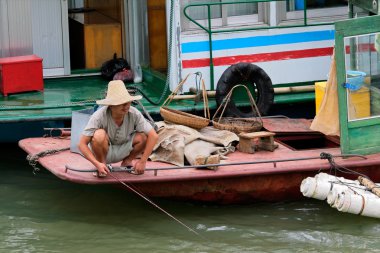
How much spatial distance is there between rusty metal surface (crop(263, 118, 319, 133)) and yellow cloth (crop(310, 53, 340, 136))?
50 cm

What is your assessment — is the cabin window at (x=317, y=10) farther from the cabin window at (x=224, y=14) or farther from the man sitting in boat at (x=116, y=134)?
the man sitting in boat at (x=116, y=134)

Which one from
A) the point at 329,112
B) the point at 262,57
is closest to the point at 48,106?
the point at 262,57

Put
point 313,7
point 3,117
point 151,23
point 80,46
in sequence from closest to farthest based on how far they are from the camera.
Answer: point 3,117
point 313,7
point 151,23
point 80,46

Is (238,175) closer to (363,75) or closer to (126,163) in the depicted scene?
(126,163)

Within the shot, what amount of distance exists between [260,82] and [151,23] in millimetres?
1940

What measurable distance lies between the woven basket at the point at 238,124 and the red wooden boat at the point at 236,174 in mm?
366

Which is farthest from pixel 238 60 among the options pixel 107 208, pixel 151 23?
pixel 107 208

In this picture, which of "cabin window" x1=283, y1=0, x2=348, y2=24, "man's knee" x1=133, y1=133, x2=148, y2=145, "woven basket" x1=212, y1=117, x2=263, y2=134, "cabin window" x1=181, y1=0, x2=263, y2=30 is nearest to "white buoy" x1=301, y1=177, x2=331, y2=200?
"woven basket" x1=212, y1=117, x2=263, y2=134

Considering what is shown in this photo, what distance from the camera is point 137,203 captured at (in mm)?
9430

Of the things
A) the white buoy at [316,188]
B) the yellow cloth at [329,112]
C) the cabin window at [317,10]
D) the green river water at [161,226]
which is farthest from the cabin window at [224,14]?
the white buoy at [316,188]

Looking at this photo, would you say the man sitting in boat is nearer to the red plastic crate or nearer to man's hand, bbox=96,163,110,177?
man's hand, bbox=96,163,110,177

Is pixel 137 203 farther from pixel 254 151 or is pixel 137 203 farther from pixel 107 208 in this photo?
pixel 254 151

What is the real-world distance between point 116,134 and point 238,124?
1.75 metres

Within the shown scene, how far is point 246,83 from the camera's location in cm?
1031
